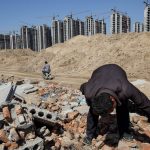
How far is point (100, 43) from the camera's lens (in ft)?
95.7

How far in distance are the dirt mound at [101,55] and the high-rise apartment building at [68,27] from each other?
104ft

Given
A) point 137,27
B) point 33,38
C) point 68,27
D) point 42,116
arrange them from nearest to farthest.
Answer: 1. point 42,116
2. point 68,27
3. point 33,38
4. point 137,27

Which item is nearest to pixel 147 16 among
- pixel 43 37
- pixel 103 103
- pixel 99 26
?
pixel 99 26

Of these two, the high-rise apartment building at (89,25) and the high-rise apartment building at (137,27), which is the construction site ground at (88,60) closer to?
the high-rise apartment building at (89,25)

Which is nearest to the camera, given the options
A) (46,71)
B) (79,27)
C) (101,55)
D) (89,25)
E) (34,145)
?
(34,145)

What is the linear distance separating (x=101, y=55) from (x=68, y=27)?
39.2m

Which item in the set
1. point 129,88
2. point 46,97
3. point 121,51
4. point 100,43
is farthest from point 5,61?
point 129,88

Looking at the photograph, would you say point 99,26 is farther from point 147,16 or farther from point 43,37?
point 147,16

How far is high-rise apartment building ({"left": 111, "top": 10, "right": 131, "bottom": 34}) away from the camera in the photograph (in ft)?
198

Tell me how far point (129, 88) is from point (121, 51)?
21.6 metres

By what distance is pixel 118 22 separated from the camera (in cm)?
6050

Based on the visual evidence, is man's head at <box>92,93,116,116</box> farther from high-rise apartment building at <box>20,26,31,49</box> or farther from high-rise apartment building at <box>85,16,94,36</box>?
high-rise apartment building at <box>20,26,31,49</box>

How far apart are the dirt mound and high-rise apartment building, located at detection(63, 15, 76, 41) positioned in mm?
31680

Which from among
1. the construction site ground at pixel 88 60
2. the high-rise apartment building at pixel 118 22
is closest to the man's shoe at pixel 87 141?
the construction site ground at pixel 88 60
